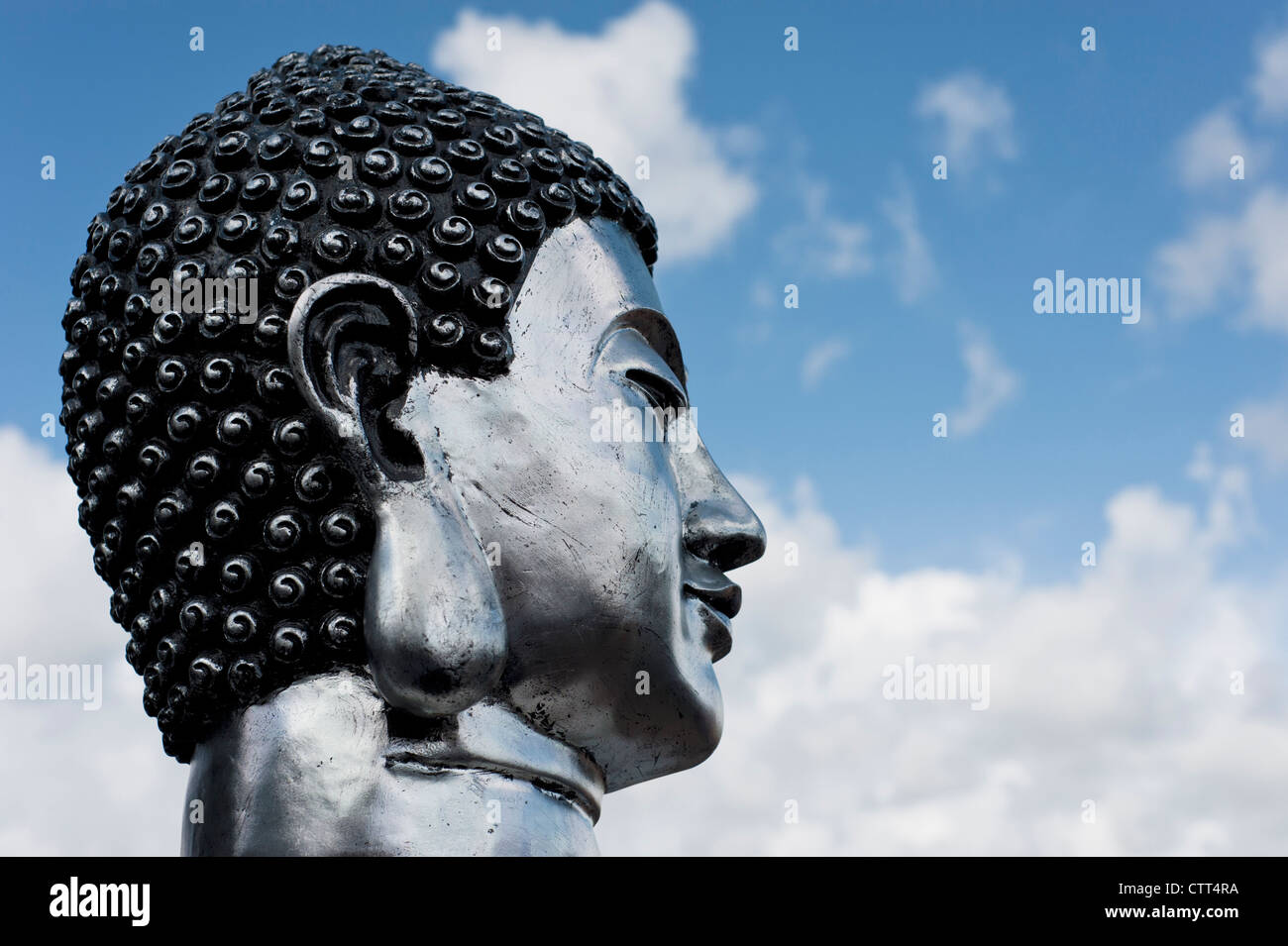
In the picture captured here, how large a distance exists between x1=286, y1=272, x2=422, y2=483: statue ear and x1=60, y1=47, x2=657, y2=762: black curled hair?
0.24 feet

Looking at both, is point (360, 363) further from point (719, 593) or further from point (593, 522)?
point (719, 593)

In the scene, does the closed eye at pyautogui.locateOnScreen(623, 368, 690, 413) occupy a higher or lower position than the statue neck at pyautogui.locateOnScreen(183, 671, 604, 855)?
higher

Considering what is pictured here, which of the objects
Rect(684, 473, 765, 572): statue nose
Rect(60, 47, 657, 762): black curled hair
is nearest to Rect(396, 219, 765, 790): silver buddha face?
Rect(684, 473, 765, 572): statue nose

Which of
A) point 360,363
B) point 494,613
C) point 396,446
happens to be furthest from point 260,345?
point 494,613

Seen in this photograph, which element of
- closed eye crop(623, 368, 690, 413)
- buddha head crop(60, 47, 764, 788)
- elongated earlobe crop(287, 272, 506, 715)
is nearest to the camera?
elongated earlobe crop(287, 272, 506, 715)

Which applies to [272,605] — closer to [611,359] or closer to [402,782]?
[402,782]

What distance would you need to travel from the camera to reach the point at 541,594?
4.66 m

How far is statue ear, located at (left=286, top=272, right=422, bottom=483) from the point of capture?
466 centimetres

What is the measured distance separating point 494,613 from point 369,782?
0.58 m

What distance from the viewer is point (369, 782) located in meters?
4.46

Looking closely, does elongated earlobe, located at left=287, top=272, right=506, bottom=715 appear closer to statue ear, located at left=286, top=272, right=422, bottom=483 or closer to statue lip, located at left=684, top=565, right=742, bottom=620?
statue ear, located at left=286, top=272, right=422, bottom=483

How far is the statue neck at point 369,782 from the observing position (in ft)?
14.5

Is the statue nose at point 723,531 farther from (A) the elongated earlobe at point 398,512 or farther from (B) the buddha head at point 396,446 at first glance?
(A) the elongated earlobe at point 398,512

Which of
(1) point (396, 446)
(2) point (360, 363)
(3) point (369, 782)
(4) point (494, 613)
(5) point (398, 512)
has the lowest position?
(3) point (369, 782)
